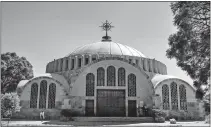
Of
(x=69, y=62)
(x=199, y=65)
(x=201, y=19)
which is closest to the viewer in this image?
(x=201, y=19)

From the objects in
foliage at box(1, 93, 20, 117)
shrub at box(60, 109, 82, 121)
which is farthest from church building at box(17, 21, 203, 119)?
foliage at box(1, 93, 20, 117)

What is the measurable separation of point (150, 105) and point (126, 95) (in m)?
2.99

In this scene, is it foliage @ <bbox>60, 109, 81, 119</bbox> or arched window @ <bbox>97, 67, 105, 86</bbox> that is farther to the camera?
arched window @ <bbox>97, 67, 105, 86</bbox>

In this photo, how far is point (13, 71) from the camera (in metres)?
34.5

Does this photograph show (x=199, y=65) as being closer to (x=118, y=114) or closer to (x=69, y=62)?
(x=118, y=114)

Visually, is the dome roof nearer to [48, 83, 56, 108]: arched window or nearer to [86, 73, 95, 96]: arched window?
[86, 73, 95, 96]: arched window

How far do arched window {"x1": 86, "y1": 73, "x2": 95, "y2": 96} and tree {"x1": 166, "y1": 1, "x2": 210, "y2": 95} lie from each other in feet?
44.7

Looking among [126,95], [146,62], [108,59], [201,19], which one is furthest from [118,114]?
[201,19]

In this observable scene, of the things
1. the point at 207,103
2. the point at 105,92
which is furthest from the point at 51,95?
the point at 207,103

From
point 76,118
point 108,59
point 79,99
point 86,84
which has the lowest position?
point 76,118

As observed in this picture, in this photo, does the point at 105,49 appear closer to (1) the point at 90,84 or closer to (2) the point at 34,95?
(1) the point at 90,84

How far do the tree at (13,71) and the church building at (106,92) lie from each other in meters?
9.19

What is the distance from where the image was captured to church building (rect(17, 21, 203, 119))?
25.2m

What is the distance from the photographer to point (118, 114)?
25.1 metres
